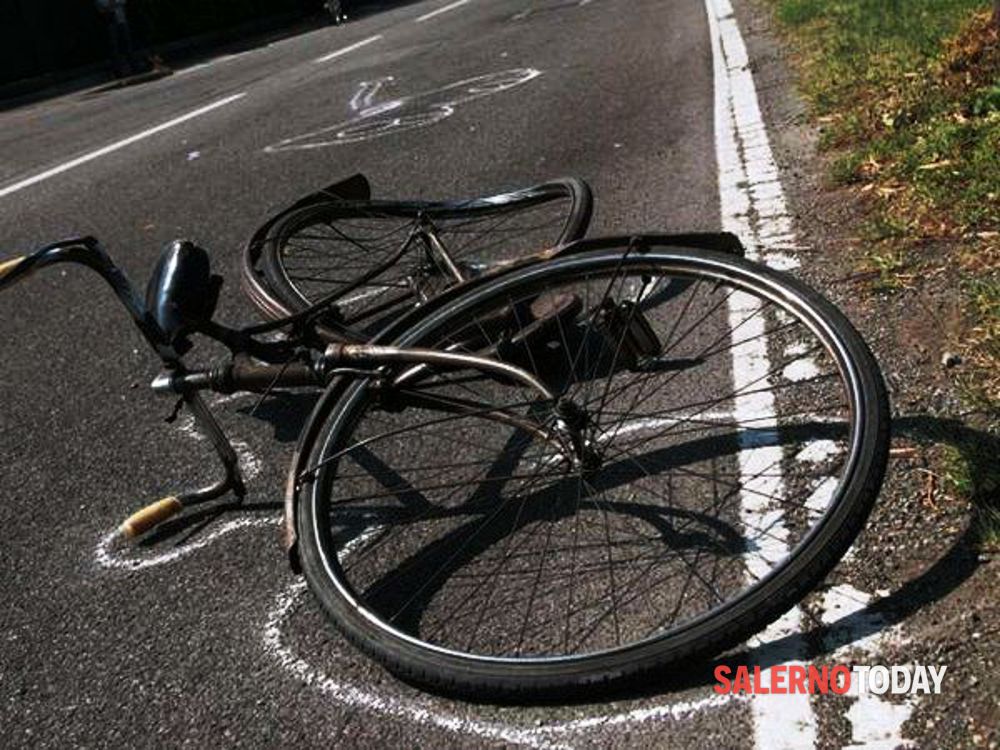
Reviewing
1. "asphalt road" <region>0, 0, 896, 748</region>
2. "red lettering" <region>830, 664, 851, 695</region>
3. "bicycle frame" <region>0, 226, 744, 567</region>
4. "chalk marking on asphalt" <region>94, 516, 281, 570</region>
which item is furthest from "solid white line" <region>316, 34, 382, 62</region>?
"red lettering" <region>830, 664, 851, 695</region>

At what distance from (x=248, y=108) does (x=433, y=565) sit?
33.7ft

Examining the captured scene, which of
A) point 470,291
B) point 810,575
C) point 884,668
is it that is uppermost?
point 470,291

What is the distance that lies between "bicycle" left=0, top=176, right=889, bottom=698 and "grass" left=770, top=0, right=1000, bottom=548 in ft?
1.39

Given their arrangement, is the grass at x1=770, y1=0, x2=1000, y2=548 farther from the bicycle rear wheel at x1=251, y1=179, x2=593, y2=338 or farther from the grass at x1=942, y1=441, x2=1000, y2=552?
the bicycle rear wheel at x1=251, y1=179, x2=593, y2=338

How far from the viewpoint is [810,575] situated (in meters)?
2.54

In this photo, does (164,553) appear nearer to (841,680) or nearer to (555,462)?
(555,462)

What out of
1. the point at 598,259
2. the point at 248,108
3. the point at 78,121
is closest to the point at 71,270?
the point at 598,259

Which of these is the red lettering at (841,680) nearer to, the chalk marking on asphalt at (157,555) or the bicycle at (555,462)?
the bicycle at (555,462)

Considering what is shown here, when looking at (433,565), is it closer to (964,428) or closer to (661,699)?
(661,699)

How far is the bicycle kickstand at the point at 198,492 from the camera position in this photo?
351 centimetres

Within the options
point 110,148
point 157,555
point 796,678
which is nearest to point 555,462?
point 796,678

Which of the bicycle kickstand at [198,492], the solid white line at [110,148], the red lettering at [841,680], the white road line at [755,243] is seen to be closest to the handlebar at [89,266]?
the bicycle kickstand at [198,492]

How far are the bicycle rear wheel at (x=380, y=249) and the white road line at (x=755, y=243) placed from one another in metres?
0.87

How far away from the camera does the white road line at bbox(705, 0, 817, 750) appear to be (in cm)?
248
